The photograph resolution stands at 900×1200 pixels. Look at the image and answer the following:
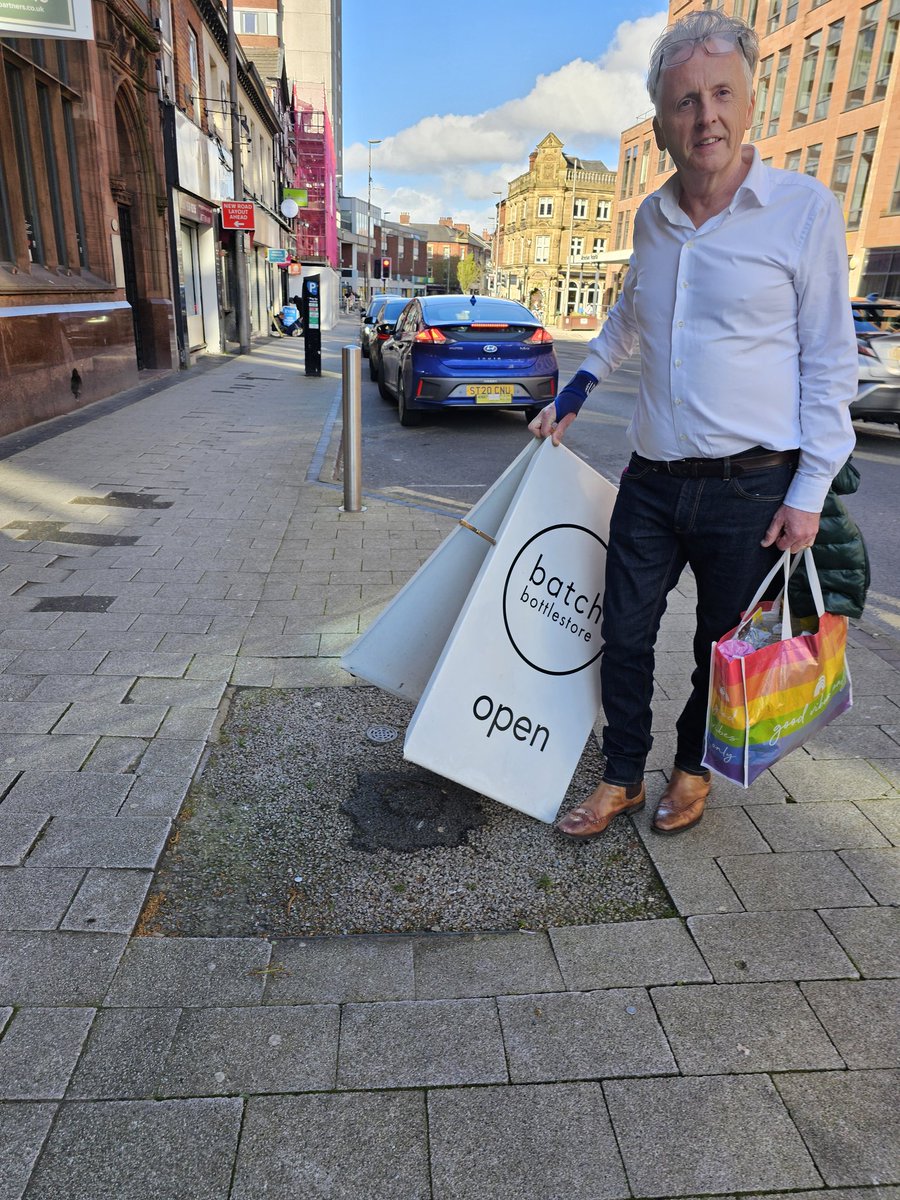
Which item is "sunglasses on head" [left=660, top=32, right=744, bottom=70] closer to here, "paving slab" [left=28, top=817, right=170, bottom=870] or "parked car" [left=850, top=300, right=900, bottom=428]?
"paving slab" [left=28, top=817, right=170, bottom=870]

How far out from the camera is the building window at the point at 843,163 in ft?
109

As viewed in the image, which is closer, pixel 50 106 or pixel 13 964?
pixel 13 964

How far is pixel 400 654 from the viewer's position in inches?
114

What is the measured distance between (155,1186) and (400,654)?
1632 millimetres

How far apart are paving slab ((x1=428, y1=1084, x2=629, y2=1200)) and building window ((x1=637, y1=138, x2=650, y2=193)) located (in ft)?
198

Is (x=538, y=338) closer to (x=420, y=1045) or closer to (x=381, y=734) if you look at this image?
(x=381, y=734)

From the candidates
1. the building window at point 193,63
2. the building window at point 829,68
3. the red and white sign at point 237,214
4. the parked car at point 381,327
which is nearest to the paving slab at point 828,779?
the parked car at point 381,327

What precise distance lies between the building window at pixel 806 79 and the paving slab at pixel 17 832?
142 feet

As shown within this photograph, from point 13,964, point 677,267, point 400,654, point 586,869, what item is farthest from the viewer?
point 400,654

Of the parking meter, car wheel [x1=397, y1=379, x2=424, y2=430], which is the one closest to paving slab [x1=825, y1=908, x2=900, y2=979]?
car wheel [x1=397, y1=379, x2=424, y2=430]

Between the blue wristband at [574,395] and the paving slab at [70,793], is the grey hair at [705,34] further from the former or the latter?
the paving slab at [70,793]

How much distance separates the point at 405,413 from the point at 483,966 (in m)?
9.81

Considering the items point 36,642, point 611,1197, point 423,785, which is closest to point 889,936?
point 611,1197

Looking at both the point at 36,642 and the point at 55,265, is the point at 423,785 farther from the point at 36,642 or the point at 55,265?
the point at 55,265
